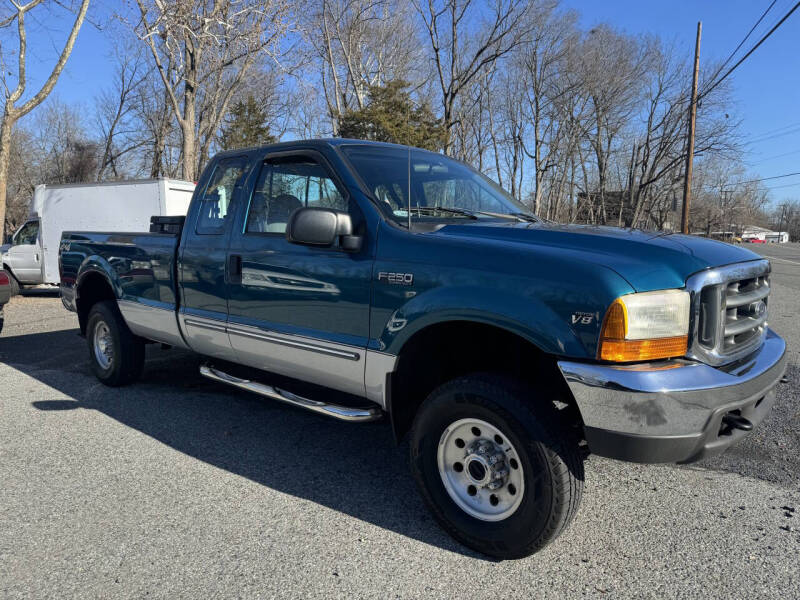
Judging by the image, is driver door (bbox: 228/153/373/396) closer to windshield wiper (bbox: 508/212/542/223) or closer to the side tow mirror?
the side tow mirror

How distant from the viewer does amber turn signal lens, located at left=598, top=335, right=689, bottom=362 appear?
228 centimetres

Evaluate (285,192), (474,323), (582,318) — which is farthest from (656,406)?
(285,192)

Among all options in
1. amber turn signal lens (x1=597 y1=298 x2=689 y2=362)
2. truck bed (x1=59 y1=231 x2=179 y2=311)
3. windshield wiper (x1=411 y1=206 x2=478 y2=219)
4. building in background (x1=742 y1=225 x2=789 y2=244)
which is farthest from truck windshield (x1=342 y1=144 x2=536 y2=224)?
building in background (x1=742 y1=225 x2=789 y2=244)

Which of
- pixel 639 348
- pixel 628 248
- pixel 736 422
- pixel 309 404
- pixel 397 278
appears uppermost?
pixel 628 248

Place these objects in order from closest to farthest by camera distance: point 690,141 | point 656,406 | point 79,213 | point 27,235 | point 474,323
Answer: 1. point 656,406
2. point 474,323
3. point 79,213
4. point 27,235
5. point 690,141

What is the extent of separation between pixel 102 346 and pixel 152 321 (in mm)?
1229

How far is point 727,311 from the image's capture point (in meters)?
2.59

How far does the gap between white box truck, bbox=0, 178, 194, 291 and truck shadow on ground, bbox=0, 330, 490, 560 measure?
6.68m

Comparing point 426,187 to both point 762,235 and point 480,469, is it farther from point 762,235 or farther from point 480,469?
point 762,235

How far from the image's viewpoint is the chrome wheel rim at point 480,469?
2641mm

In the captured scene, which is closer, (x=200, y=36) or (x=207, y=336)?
(x=207, y=336)

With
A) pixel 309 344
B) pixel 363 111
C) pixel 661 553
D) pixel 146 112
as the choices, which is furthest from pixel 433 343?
pixel 146 112

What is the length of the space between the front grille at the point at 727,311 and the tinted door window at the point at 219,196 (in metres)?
3.04

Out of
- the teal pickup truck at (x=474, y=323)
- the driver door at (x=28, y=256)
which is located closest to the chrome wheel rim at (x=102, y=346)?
the teal pickup truck at (x=474, y=323)
